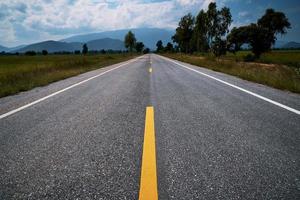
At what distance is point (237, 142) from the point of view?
9.62ft

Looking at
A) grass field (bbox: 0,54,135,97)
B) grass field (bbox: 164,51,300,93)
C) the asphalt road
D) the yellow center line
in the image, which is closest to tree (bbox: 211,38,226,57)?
grass field (bbox: 164,51,300,93)

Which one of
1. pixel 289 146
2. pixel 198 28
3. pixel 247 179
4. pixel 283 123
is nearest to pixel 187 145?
pixel 247 179

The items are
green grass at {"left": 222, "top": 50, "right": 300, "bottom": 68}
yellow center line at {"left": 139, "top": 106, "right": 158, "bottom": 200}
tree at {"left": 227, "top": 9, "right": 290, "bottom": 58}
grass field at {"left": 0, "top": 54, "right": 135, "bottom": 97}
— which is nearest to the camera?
yellow center line at {"left": 139, "top": 106, "right": 158, "bottom": 200}

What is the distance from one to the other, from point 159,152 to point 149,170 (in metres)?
0.44

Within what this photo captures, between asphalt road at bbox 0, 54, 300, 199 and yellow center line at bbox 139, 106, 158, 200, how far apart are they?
0.19ft

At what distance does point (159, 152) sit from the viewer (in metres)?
2.64

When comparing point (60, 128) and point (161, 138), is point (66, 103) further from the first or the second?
point (161, 138)

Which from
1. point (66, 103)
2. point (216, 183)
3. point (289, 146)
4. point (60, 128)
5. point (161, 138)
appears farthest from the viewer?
point (66, 103)

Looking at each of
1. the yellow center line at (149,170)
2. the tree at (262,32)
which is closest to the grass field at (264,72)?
the yellow center line at (149,170)

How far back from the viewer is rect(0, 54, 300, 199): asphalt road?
1936 millimetres

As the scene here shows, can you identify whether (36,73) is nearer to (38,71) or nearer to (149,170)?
(38,71)

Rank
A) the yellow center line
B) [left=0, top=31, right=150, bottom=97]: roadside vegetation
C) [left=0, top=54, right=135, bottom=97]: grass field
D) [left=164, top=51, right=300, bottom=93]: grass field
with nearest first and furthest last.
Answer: the yellow center line, [left=164, top=51, right=300, bottom=93]: grass field, [left=0, top=54, right=135, bottom=97]: grass field, [left=0, top=31, right=150, bottom=97]: roadside vegetation

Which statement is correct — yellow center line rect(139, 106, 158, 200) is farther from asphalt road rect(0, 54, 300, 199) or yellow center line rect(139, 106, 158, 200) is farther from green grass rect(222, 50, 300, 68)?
green grass rect(222, 50, 300, 68)

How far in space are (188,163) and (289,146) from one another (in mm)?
1506
